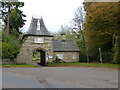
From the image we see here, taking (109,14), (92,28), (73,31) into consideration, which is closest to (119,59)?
(109,14)

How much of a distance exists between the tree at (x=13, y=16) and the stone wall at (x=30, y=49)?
28.1 ft

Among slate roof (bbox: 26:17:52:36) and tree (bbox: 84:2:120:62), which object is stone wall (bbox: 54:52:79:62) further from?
slate roof (bbox: 26:17:52:36)

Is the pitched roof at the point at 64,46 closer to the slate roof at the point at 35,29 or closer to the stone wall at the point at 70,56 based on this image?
the stone wall at the point at 70,56

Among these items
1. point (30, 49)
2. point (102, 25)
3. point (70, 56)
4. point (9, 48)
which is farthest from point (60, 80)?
point (70, 56)

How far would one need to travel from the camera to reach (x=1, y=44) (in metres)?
25.5

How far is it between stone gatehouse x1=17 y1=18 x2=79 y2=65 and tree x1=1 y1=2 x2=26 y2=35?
7.18 m

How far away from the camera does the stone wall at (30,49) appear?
28.4 m

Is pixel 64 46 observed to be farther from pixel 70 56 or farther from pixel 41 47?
pixel 41 47

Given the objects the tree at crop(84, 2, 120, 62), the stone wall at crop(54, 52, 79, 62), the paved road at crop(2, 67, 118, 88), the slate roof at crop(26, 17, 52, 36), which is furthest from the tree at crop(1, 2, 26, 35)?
the paved road at crop(2, 67, 118, 88)

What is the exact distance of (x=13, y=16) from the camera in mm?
35562

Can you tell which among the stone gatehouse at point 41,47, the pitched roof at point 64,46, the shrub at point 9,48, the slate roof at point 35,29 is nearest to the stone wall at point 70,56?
the stone gatehouse at point 41,47

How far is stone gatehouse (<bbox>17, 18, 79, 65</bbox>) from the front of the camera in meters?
28.8

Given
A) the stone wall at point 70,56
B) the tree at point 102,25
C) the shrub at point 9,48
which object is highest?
the tree at point 102,25

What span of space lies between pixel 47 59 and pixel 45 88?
21.7 m
